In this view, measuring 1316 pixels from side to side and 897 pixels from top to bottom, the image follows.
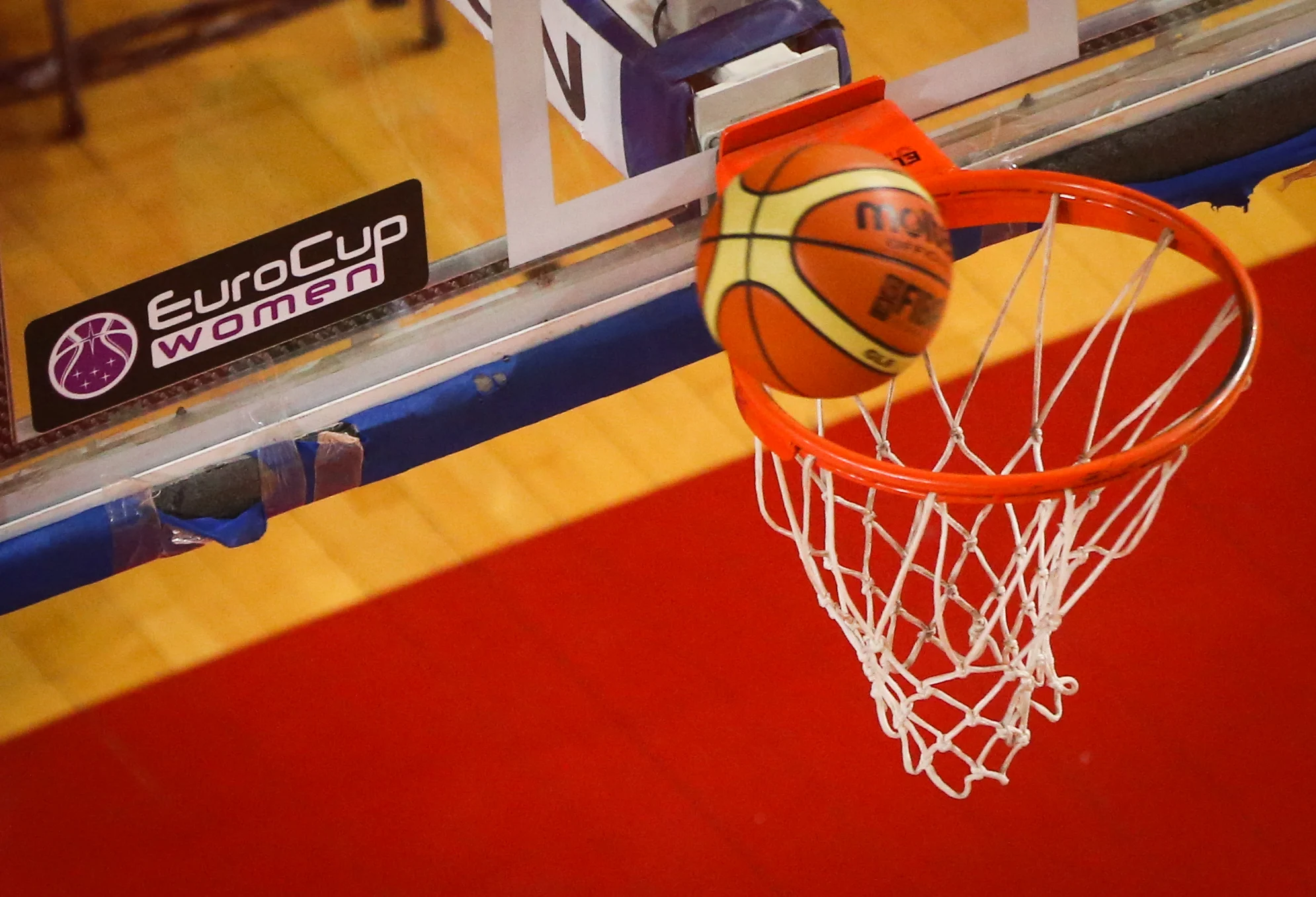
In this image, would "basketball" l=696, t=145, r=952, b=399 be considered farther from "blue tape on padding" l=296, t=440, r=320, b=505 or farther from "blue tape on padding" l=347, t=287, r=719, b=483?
"blue tape on padding" l=296, t=440, r=320, b=505

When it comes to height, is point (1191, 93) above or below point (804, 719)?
above

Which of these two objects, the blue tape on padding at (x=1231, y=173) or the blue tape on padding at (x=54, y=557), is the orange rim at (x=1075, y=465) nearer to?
the blue tape on padding at (x=1231, y=173)

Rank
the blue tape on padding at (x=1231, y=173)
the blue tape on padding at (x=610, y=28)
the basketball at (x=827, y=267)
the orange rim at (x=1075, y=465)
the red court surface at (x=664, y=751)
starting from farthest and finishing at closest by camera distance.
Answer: the red court surface at (x=664, y=751) < the blue tape on padding at (x=1231, y=173) < the blue tape on padding at (x=610, y=28) < the orange rim at (x=1075, y=465) < the basketball at (x=827, y=267)

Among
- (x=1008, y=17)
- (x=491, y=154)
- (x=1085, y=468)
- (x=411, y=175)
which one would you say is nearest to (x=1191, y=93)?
(x=1008, y=17)

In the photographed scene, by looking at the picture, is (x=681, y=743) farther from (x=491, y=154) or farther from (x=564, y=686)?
(x=491, y=154)

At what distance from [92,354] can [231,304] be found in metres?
0.22

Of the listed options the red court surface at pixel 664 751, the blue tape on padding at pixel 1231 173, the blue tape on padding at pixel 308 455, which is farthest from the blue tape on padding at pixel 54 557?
the blue tape on padding at pixel 1231 173

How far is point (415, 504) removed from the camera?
2730mm

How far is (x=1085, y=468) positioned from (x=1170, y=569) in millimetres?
→ 1308

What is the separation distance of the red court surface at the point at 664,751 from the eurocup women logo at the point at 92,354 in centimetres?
93

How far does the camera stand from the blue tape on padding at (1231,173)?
193 centimetres

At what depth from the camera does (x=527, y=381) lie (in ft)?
6.16

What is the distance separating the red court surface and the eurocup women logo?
3.04 ft

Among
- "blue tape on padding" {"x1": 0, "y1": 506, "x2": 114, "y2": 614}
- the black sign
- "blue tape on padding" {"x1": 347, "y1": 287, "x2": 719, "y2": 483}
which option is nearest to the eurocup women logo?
the black sign
